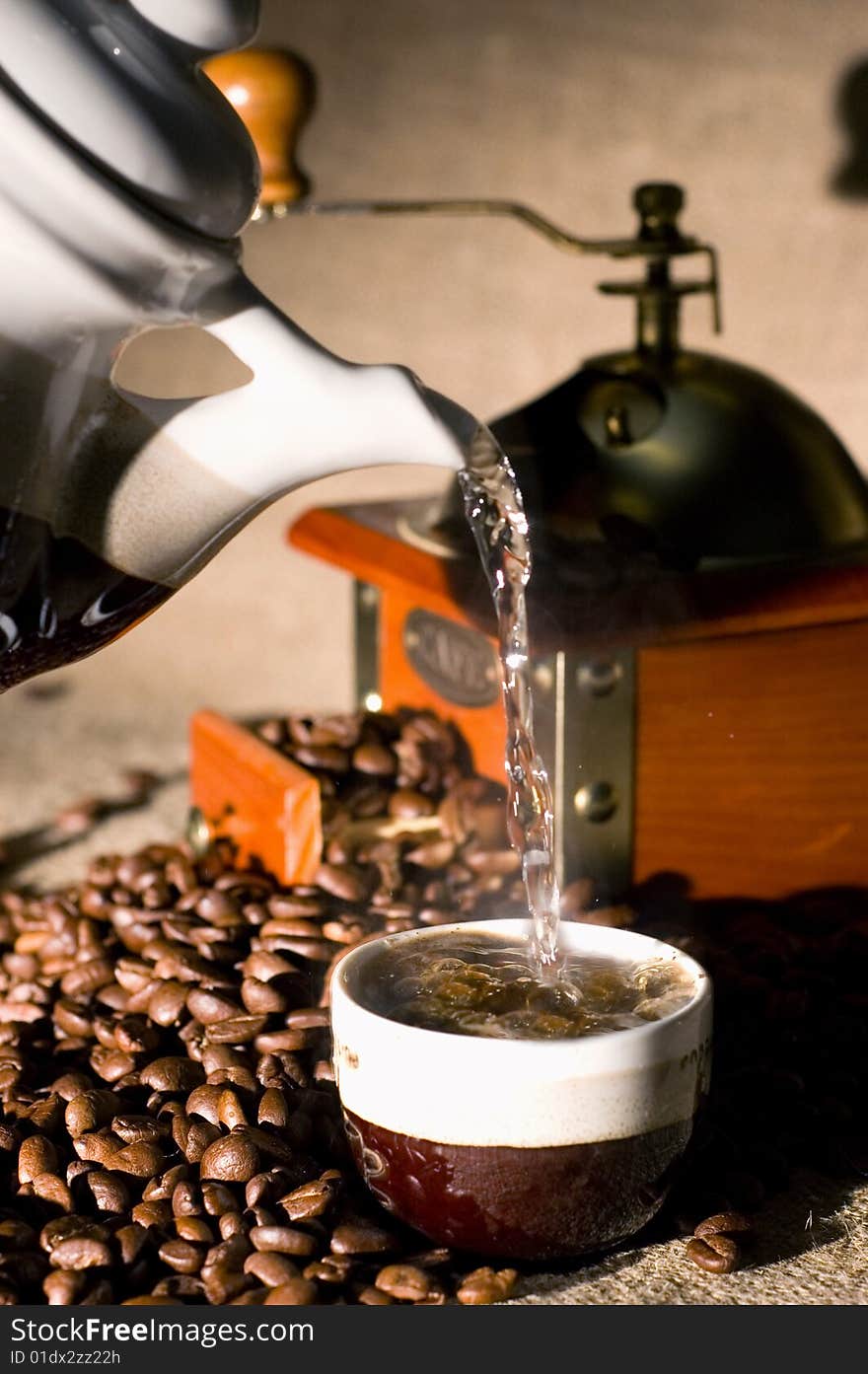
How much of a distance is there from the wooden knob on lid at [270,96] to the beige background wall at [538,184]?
0.78 meters

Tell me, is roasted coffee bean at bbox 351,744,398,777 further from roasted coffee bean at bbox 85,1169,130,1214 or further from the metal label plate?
roasted coffee bean at bbox 85,1169,130,1214

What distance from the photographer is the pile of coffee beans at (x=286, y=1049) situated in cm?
72

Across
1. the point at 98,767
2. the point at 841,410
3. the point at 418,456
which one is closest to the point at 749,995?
the point at 418,456

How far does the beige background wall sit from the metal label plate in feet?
1.87

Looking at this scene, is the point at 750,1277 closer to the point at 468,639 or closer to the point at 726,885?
the point at 726,885

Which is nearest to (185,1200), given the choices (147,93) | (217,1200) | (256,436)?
(217,1200)

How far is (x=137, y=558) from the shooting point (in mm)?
763

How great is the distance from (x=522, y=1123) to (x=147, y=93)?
1.48 feet

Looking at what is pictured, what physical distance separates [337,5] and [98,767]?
922 mm

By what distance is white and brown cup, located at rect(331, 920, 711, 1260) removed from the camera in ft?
2.19

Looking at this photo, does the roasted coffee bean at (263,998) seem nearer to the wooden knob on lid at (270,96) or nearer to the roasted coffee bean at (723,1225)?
the roasted coffee bean at (723,1225)

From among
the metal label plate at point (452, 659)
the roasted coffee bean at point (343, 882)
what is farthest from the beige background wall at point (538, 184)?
the roasted coffee bean at point (343, 882)

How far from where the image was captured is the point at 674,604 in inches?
40.9

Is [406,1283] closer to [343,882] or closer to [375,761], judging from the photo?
[343,882]
